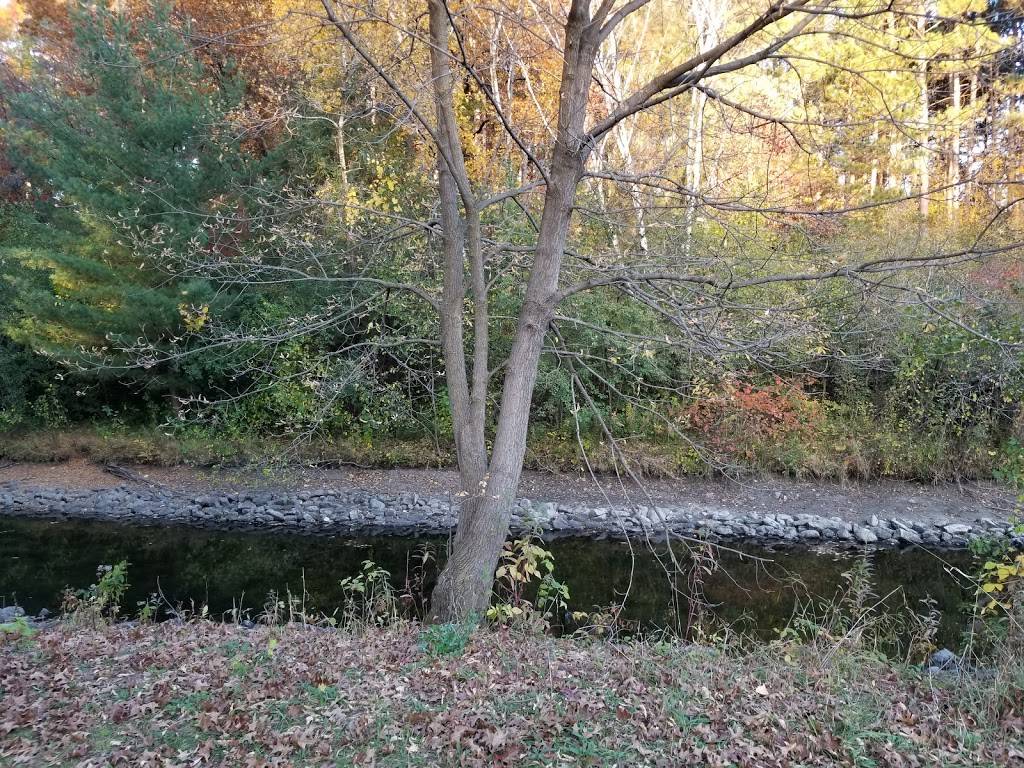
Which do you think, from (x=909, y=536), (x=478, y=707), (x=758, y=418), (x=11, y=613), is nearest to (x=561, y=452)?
(x=758, y=418)

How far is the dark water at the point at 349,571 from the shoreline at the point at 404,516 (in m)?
0.44

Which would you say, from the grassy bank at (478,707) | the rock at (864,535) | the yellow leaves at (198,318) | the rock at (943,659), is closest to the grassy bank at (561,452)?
the rock at (864,535)

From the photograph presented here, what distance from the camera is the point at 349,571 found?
32.3 ft

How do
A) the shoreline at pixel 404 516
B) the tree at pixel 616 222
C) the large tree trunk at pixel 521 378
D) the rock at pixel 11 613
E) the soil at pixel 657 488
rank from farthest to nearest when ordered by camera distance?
the soil at pixel 657 488, the shoreline at pixel 404 516, the rock at pixel 11 613, the large tree trunk at pixel 521 378, the tree at pixel 616 222

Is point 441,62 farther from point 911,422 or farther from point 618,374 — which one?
point 911,422

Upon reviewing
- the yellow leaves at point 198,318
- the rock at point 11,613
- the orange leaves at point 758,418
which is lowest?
A: the rock at point 11,613

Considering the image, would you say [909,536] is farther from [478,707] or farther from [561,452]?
[478,707]

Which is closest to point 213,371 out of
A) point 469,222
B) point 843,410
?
point 469,222

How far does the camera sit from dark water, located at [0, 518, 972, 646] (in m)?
8.41

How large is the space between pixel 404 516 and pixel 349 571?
2.48 metres

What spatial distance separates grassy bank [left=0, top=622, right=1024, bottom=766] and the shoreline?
677 cm

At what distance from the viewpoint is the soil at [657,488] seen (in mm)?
12000

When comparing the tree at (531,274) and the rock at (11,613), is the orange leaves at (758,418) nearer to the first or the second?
the tree at (531,274)

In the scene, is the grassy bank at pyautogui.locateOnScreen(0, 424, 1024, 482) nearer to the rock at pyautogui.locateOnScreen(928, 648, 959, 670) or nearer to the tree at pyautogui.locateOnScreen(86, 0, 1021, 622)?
the tree at pyautogui.locateOnScreen(86, 0, 1021, 622)
